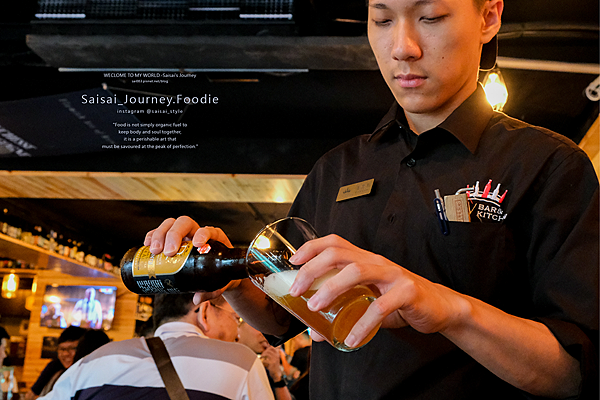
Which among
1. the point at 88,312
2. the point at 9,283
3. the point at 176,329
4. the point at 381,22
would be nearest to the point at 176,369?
the point at 176,329

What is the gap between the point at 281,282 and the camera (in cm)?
75

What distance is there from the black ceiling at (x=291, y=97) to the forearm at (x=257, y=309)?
2182 millimetres

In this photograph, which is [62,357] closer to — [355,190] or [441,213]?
[355,190]

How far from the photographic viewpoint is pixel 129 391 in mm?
2082

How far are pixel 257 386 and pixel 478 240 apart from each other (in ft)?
5.28

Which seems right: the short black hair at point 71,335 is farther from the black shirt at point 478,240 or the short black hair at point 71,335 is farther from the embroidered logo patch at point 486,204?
the embroidered logo patch at point 486,204

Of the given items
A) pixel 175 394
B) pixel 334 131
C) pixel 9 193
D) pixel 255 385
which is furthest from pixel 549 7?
pixel 9 193

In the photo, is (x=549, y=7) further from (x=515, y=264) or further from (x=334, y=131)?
(x=515, y=264)

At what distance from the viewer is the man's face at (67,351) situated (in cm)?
453

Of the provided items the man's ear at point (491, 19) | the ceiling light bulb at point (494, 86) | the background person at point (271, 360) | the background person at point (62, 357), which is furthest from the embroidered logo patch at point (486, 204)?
the background person at point (62, 357)

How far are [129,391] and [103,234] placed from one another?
6.60 meters

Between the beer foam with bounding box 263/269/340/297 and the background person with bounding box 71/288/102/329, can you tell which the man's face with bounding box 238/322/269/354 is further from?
the background person with bounding box 71/288/102/329

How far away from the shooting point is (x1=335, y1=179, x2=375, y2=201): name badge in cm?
101

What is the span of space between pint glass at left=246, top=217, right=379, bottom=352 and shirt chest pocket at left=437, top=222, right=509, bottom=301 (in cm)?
21
